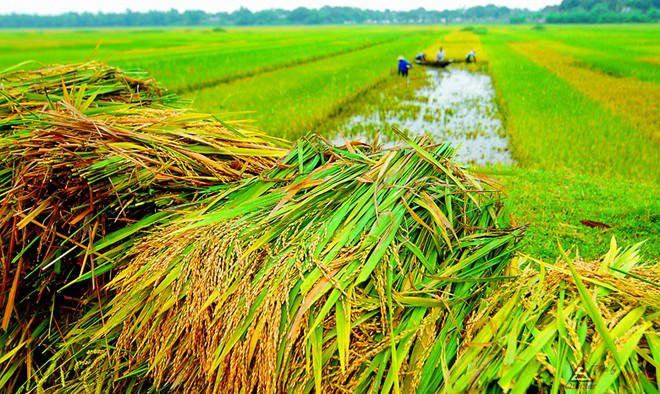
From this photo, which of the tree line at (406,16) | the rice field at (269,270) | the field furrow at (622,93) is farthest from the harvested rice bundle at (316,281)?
the tree line at (406,16)

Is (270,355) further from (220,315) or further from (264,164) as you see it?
(264,164)

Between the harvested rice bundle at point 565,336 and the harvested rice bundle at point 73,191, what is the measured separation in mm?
1200

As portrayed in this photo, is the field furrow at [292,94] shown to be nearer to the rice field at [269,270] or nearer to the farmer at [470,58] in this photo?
the rice field at [269,270]

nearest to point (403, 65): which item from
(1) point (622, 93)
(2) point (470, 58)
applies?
(1) point (622, 93)

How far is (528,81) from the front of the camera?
42.8 ft

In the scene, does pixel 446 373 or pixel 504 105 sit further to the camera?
pixel 504 105

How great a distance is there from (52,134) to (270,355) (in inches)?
55.3

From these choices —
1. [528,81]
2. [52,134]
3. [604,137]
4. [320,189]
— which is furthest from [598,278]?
[528,81]

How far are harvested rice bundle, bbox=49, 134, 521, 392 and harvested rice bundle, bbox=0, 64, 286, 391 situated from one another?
221mm

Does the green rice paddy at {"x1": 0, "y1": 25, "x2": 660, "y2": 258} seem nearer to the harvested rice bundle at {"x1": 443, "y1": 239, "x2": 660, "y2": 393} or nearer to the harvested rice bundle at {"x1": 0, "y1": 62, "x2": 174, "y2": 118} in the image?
the harvested rice bundle at {"x1": 0, "y1": 62, "x2": 174, "y2": 118}

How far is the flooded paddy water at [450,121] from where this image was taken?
23.7ft

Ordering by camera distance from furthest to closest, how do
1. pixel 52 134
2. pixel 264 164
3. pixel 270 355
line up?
pixel 264 164
pixel 52 134
pixel 270 355

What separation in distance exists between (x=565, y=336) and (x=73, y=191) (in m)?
1.84

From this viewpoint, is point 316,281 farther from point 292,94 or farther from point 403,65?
point 403,65
